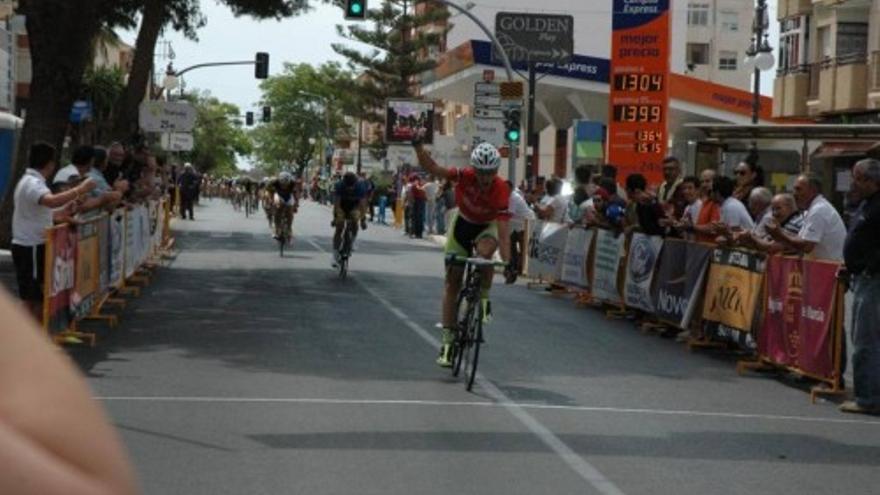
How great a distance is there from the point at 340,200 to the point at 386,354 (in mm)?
11148

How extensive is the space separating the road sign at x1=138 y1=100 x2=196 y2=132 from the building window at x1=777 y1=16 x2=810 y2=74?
17.2 metres

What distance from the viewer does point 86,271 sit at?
15.0 meters

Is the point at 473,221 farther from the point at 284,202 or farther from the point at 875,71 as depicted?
the point at 875,71

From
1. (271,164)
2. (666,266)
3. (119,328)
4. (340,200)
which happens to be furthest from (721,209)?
(271,164)

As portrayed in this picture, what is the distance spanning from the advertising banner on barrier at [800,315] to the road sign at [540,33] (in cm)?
2157

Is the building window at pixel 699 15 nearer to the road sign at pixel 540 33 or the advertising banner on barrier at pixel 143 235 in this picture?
the road sign at pixel 540 33

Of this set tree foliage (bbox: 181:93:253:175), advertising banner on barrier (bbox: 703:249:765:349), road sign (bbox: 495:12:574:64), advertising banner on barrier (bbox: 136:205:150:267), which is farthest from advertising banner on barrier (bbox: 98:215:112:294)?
tree foliage (bbox: 181:93:253:175)

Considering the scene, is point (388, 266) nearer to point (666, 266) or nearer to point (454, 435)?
point (666, 266)

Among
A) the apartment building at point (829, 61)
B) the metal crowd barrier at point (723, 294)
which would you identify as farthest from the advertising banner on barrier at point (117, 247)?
the apartment building at point (829, 61)

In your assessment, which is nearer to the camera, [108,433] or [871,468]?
[108,433]

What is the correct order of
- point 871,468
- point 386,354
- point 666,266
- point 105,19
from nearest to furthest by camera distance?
point 871,468 < point 386,354 < point 666,266 < point 105,19

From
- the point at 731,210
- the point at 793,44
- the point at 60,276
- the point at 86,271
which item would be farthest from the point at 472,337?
the point at 793,44

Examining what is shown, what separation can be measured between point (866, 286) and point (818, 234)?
5.36 feet

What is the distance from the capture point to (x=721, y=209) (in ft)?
51.6
